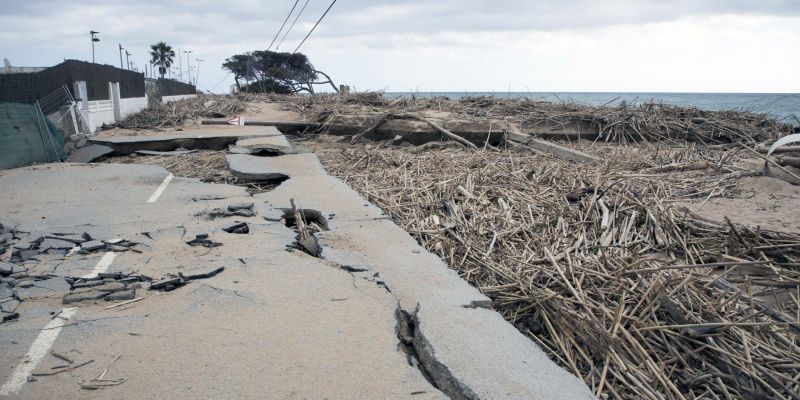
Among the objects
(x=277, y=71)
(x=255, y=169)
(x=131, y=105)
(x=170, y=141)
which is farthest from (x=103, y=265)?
(x=277, y=71)

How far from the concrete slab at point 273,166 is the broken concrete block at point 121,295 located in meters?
4.65

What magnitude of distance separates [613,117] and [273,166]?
8.00 metres

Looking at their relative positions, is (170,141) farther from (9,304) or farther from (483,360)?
(483,360)

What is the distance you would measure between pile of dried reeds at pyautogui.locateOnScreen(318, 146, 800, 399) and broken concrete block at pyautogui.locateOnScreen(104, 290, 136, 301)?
2.47m

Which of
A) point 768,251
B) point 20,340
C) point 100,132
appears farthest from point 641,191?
point 100,132

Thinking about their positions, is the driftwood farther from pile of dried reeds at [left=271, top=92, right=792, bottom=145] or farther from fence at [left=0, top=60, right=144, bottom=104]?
fence at [left=0, top=60, right=144, bottom=104]

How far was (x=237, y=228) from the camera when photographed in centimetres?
549

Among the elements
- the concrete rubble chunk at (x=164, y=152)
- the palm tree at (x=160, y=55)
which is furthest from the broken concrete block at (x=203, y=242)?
the palm tree at (x=160, y=55)

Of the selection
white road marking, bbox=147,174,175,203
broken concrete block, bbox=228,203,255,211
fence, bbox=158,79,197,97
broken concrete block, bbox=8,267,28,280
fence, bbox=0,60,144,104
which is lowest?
broken concrete block, bbox=8,267,28,280

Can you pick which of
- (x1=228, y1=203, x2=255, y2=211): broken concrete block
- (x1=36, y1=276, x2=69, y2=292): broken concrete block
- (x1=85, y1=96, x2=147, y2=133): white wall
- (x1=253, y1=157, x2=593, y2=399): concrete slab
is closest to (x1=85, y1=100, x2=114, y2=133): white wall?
(x1=85, y1=96, x2=147, y2=133): white wall

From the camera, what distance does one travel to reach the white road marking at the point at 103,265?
421 centimetres

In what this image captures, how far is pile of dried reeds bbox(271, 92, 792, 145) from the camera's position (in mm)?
12398

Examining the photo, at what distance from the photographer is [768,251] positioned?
447 cm

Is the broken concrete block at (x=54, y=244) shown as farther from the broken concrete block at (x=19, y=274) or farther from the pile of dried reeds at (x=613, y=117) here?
the pile of dried reeds at (x=613, y=117)
